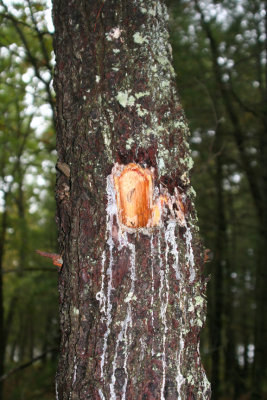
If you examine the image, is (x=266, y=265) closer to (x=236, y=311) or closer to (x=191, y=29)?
(x=191, y=29)

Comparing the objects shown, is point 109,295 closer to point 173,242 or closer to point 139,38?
point 173,242

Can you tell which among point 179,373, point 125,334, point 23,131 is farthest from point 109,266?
point 23,131

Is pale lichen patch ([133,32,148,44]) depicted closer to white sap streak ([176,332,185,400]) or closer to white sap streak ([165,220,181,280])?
white sap streak ([165,220,181,280])

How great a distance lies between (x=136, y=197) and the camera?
139cm

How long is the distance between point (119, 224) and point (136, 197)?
15 cm

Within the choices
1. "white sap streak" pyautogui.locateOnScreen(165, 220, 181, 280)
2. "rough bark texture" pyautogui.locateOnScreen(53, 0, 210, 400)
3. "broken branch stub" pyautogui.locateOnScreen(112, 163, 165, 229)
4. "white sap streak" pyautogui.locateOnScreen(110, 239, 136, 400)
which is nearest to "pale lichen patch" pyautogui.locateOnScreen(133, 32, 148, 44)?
"rough bark texture" pyautogui.locateOnScreen(53, 0, 210, 400)

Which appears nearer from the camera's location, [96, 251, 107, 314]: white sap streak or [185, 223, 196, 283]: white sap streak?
[96, 251, 107, 314]: white sap streak

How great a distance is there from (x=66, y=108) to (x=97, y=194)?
17.4 inches

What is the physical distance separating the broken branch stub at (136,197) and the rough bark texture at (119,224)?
0.03 meters

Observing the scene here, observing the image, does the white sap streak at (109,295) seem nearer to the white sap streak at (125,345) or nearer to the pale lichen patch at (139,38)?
the white sap streak at (125,345)

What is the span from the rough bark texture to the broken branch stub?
3cm

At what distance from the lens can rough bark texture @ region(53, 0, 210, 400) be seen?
124cm

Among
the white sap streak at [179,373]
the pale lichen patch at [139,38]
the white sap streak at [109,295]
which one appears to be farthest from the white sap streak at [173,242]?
the pale lichen patch at [139,38]

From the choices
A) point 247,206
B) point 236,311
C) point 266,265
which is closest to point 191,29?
point 266,265
